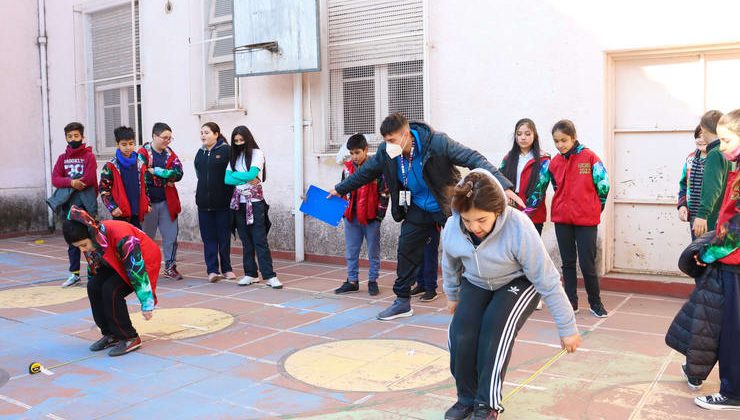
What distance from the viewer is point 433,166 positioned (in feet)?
17.7

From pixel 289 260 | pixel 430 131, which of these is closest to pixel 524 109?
pixel 430 131

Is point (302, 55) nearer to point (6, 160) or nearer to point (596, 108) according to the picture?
point (596, 108)

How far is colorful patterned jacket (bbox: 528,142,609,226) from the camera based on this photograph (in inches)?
226

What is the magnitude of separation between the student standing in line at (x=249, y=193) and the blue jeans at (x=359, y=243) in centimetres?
84

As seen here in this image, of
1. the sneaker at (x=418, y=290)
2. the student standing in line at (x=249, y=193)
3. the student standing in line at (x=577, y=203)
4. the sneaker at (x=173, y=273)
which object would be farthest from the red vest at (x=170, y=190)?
the student standing in line at (x=577, y=203)

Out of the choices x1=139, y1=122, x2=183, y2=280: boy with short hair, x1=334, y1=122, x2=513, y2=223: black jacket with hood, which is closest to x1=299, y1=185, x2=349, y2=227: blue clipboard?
x1=334, y1=122, x2=513, y2=223: black jacket with hood

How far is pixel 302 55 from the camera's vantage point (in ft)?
28.0

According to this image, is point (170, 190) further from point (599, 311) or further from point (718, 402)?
point (718, 402)

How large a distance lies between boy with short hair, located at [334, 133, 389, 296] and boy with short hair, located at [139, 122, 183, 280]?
2114mm

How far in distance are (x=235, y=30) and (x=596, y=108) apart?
485 cm

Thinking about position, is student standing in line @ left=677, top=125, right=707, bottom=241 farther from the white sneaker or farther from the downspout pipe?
the downspout pipe

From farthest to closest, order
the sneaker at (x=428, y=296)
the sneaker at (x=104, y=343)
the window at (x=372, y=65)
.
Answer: the window at (x=372, y=65), the sneaker at (x=428, y=296), the sneaker at (x=104, y=343)

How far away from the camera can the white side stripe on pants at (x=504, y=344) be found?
3.29 meters

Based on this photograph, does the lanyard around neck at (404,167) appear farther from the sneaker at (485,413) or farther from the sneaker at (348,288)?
the sneaker at (485,413)
